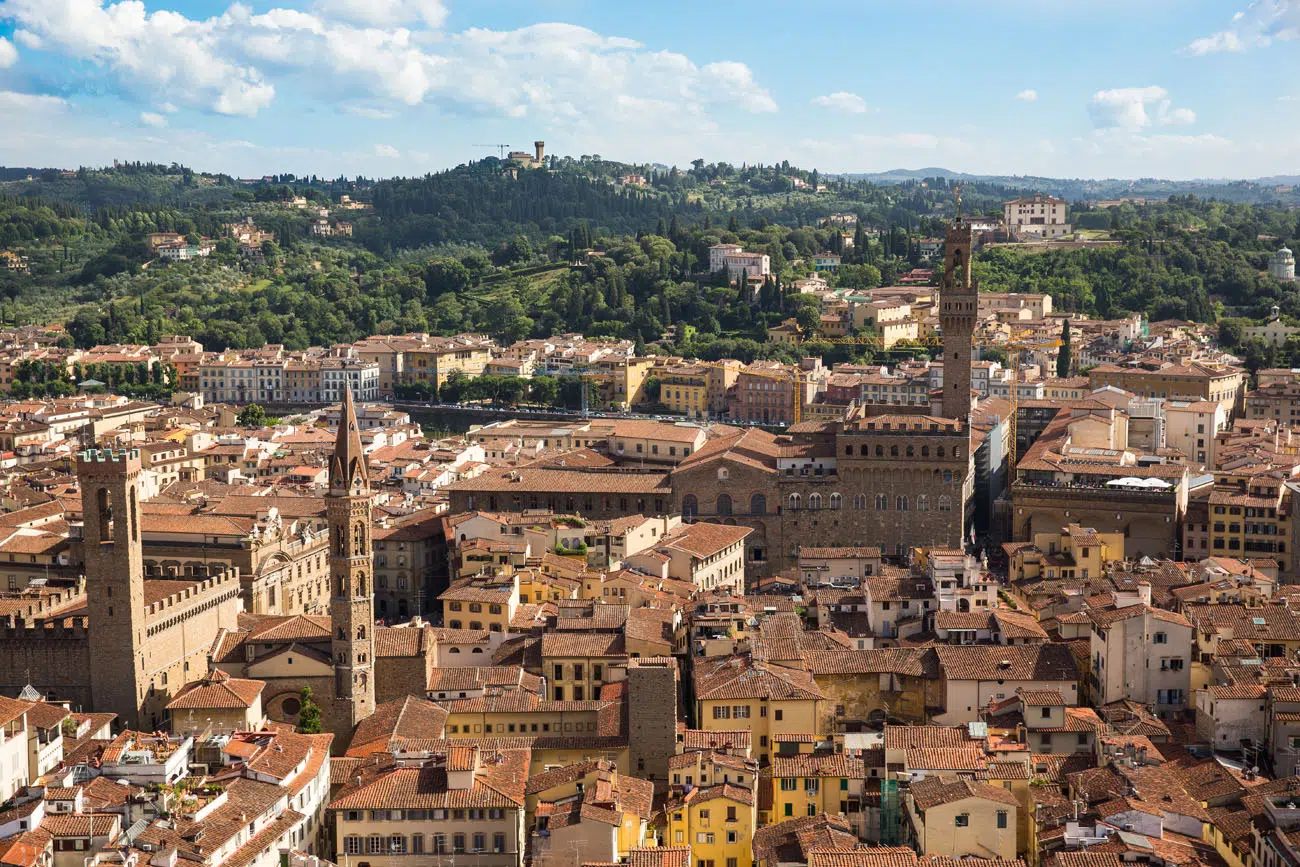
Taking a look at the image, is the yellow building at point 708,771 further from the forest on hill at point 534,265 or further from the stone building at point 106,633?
the forest on hill at point 534,265

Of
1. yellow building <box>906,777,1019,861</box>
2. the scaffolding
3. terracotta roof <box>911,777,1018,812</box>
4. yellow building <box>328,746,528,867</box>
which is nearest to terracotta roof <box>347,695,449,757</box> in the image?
yellow building <box>328,746,528,867</box>

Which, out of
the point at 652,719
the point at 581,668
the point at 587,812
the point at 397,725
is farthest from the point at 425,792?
the point at 581,668

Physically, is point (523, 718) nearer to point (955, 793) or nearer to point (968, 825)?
point (955, 793)

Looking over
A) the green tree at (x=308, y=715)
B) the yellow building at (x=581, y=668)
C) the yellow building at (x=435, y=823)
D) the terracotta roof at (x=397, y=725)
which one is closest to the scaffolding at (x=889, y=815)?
the yellow building at (x=435, y=823)

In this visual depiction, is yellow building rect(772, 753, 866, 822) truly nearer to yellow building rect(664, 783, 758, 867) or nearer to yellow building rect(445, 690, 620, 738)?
yellow building rect(664, 783, 758, 867)

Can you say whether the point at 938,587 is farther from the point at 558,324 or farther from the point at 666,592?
the point at 558,324

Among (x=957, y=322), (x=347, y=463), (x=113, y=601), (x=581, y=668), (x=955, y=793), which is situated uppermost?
(x=957, y=322)

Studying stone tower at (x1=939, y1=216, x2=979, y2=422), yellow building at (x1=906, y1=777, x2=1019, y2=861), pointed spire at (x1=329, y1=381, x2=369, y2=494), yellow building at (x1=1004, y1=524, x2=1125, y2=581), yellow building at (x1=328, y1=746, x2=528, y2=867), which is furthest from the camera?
stone tower at (x1=939, y1=216, x2=979, y2=422)
